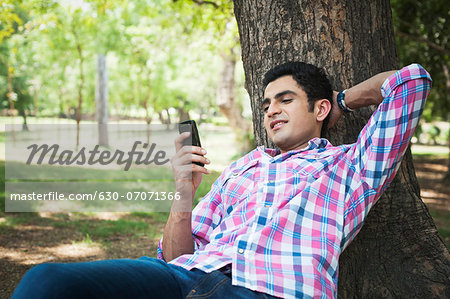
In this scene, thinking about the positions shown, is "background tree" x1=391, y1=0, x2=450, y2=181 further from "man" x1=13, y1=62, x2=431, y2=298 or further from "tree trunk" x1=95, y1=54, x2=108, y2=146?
"tree trunk" x1=95, y1=54, x2=108, y2=146

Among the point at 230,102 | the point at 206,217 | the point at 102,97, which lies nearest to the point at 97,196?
the point at 206,217

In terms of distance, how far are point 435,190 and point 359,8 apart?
9.93m

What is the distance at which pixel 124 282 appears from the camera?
5.84 feet

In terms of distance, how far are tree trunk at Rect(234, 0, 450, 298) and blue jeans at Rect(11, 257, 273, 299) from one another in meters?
1.34

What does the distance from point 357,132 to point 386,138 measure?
0.82 m

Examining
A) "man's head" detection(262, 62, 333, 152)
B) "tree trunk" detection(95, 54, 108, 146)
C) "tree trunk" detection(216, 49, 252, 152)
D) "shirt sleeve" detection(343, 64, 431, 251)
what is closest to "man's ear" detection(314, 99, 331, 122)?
"man's head" detection(262, 62, 333, 152)

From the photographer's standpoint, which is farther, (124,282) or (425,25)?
(425,25)

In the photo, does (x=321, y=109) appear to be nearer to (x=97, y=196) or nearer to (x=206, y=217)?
(x=206, y=217)

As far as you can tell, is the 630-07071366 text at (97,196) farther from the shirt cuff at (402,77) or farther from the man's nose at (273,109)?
the shirt cuff at (402,77)

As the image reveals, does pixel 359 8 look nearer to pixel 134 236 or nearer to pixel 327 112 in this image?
pixel 327 112

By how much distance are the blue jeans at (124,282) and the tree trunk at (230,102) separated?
14175 mm

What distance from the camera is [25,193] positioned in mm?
8492

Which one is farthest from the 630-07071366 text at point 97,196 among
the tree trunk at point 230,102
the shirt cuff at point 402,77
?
the tree trunk at point 230,102

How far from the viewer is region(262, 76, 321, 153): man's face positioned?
2623 mm
